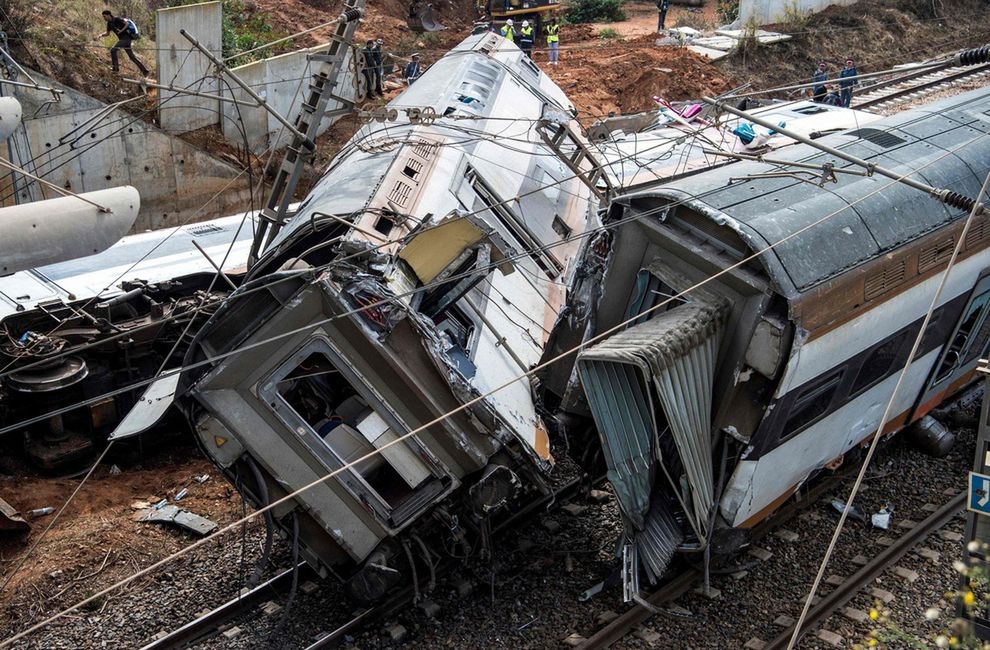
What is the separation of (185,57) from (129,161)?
231 centimetres

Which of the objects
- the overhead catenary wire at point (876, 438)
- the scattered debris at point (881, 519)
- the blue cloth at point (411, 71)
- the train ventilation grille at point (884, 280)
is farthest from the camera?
the blue cloth at point (411, 71)

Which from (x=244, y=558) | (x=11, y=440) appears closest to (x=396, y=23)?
(x=11, y=440)

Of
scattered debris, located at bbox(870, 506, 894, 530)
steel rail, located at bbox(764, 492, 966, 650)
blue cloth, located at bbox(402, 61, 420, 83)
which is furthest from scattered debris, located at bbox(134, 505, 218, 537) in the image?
blue cloth, located at bbox(402, 61, 420, 83)

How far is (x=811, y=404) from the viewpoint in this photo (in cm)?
865

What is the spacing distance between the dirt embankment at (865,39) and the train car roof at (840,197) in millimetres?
16766

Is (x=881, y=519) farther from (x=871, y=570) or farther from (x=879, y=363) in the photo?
(x=879, y=363)

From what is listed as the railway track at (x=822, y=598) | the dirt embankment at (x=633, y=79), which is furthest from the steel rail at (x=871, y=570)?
the dirt embankment at (x=633, y=79)

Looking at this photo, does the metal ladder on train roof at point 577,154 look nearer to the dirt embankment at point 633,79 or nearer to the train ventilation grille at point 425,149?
the train ventilation grille at point 425,149

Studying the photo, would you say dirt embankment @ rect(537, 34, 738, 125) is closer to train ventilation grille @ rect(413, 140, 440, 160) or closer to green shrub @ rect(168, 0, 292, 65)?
green shrub @ rect(168, 0, 292, 65)

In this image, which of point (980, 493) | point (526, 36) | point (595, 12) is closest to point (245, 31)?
point (526, 36)

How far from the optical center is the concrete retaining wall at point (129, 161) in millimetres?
17594

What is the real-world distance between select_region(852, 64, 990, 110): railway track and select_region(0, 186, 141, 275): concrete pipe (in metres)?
14.9

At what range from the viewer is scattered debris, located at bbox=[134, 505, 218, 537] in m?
10.3

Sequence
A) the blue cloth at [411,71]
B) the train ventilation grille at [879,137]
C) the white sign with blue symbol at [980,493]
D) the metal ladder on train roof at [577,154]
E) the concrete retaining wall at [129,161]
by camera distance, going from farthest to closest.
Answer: the blue cloth at [411,71], the concrete retaining wall at [129,161], the train ventilation grille at [879,137], the metal ladder on train roof at [577,154], the white sign with blue symbol at [980,493]
